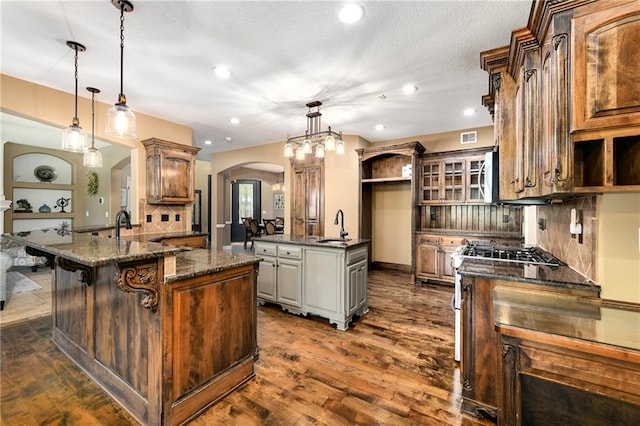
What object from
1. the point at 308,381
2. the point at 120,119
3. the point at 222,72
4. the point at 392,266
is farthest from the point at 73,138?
the point at 392,266

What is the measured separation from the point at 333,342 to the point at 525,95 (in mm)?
2540

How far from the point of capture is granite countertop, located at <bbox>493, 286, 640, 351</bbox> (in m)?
1.10

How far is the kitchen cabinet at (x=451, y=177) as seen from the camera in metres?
4.68

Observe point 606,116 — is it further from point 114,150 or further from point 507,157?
point 114,150

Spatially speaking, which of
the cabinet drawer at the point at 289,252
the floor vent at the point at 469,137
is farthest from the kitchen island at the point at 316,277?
the floor vent at the point at 469,137

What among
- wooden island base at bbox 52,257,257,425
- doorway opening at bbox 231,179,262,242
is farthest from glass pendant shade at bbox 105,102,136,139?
doorway opening at bbox 231,179,262,242

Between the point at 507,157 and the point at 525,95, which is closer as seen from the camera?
the point at 525,95

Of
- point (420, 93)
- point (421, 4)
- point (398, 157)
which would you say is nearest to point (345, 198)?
point (398, 157)

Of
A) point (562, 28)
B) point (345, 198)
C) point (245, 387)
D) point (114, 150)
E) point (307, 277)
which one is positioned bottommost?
point (245, 387)

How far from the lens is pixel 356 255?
3250 mm

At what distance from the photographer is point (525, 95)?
1786 millimetres

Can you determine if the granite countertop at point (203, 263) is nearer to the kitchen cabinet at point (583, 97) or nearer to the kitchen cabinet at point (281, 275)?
the kitchen cabinet at point (281, 275)

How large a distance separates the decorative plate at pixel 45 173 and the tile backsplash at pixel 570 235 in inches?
352

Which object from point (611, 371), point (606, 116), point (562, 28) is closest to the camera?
point (611, 371)
